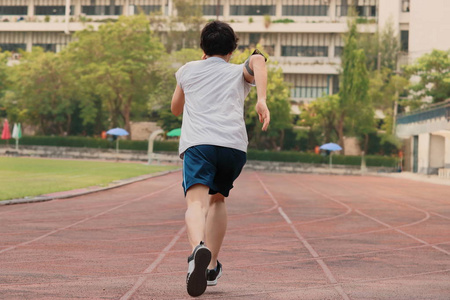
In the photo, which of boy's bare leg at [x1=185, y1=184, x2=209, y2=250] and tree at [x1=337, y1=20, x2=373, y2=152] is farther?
tree at [x1=337, y1=20, x2=373, y2=152]

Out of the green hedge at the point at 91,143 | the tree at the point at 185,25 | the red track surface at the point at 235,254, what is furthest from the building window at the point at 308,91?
the red track surface at the point at 235,254

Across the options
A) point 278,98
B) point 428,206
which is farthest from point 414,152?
point 428,206

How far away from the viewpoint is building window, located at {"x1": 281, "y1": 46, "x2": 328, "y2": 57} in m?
79.6

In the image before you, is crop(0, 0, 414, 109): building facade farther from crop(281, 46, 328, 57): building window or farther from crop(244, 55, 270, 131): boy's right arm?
crop(244, 55, 270, 131): boy's right arm

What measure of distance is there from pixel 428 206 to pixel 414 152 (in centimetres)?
4194

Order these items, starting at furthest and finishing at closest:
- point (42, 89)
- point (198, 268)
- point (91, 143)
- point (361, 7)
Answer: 1. point (361, 7)
2. point (91, 143)
3. point (42, 89)
4. point (198, 268)

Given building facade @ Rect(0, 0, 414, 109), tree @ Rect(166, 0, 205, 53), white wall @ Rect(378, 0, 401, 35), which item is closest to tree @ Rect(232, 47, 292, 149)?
building facade @ Rect(0, 0, 414, 109)

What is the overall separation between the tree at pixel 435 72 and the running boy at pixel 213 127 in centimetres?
4977

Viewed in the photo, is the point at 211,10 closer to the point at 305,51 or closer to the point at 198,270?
the point at 305,51

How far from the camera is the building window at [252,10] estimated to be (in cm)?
8144

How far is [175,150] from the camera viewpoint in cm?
6519

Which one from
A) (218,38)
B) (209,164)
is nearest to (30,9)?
(218,38)

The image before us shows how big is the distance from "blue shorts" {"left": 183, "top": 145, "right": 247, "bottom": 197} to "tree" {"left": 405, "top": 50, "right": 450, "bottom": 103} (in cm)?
4999

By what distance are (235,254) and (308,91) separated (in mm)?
70648
